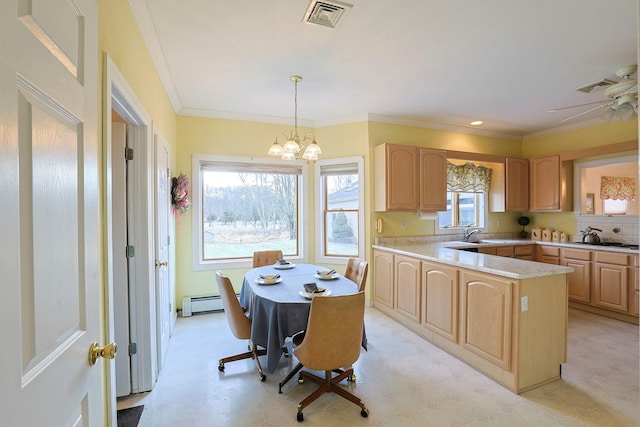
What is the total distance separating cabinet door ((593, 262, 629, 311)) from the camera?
361 cm

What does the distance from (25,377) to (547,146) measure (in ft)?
20.8

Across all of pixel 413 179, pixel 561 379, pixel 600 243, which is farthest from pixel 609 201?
pixel 561 379

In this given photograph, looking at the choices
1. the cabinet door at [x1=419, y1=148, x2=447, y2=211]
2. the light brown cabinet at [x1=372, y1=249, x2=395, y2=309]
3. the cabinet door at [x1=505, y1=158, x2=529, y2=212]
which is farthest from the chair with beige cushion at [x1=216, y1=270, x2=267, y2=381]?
the cabinet door at [x1=505, y1=158, x2=529, y2=212]

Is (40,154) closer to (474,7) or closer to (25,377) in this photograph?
(25,377)

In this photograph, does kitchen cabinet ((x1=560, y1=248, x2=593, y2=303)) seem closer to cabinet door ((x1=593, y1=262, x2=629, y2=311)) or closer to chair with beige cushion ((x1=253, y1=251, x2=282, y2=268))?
cabinet door ((x1=593, y1=262, x2=629, y2=311))

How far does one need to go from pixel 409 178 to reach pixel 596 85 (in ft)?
6.97

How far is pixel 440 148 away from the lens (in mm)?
4594

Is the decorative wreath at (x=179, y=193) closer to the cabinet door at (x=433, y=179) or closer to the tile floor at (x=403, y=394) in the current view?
the tile floor at (x=403, y=394)

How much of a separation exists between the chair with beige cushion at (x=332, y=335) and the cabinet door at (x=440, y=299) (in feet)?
4.15

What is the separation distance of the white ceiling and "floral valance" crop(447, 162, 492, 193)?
1015 millimetres

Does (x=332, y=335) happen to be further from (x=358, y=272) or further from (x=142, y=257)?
(x=142, y=257)

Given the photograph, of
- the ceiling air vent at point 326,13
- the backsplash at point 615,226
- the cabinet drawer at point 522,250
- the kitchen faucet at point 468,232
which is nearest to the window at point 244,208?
the ceiling air vent at point 326,13

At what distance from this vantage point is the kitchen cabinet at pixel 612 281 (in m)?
3.60

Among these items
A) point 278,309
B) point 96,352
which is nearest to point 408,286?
point 278,309
